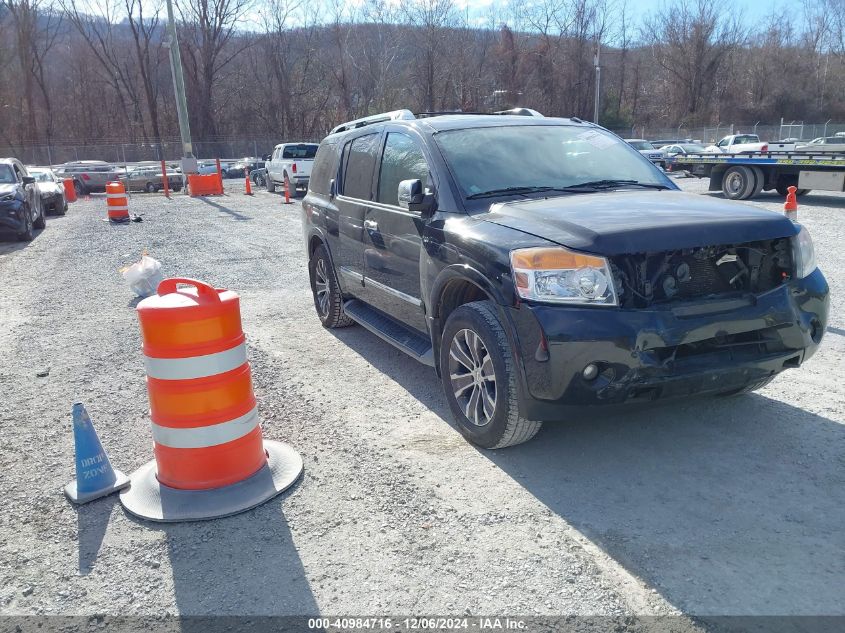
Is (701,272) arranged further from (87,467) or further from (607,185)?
(87,467)

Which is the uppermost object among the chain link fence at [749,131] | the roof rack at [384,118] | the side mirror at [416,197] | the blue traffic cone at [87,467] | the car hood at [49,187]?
the chain link fence at [749,131]

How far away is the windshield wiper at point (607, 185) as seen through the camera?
14.6 ft

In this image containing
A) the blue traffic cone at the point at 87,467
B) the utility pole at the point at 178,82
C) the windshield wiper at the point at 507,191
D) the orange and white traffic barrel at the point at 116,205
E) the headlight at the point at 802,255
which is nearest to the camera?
the blue traffic cone at the point at 87,467

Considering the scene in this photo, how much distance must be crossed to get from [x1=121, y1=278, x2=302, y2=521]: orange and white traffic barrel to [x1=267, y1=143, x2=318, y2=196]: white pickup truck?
1956cm

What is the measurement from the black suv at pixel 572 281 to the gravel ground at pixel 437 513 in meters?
0.42

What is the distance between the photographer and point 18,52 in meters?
56.8

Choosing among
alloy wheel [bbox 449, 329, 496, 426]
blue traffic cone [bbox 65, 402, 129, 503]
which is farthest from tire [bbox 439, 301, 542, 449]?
blue traffic cone [bbox 65, 402, 129, 503]

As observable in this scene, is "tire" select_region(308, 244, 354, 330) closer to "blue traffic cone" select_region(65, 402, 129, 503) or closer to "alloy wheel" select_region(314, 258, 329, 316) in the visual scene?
"alloy wheel" select_region(314, 258, 329, 316)

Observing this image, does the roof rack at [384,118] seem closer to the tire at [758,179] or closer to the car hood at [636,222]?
the car hood at [636,222]

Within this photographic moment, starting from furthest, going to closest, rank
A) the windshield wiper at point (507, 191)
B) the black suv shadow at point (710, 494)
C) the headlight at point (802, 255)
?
the windshield wiper at point (507, 191), the headlight at point (802, 255), the black suv shadow at point (710, 494)

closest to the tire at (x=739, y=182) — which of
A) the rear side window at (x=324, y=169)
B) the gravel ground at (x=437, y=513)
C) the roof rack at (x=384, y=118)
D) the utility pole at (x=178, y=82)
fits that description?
the gravel ground at (x=437, y=513)

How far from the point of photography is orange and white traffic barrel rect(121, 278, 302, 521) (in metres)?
3.39

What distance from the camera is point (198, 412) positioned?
347 centimetres

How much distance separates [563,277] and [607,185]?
150cm
